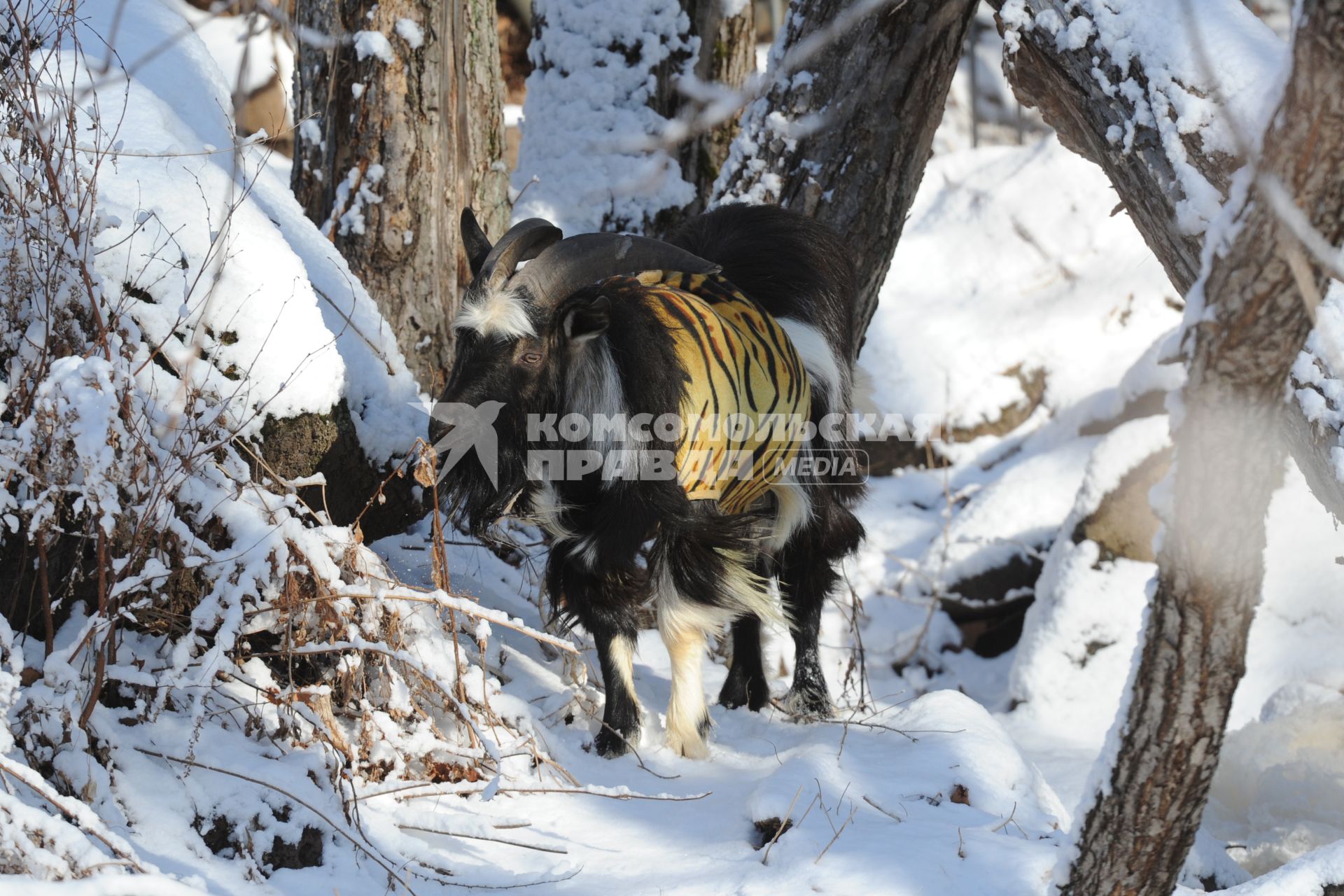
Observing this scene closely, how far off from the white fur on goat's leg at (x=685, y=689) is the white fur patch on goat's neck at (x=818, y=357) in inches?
37.2

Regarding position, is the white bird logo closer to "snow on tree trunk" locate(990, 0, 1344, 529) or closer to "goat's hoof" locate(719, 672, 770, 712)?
"goat's hoof" locate(719, 672, 770, 712)

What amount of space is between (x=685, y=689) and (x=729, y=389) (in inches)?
39.4

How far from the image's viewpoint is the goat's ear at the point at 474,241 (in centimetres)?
357

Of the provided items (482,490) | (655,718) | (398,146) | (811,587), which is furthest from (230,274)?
(811,587)

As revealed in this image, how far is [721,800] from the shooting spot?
3359mm

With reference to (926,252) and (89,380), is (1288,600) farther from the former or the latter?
(89,380)

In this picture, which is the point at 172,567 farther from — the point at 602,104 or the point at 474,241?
the point at 602,104

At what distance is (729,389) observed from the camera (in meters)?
3.48

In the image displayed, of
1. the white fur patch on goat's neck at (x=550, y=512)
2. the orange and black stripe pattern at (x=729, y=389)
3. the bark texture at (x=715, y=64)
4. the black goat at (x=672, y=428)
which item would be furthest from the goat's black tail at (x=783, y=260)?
the bark texture at (x=715, y=64)

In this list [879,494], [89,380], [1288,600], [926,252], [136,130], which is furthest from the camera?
[926,252]

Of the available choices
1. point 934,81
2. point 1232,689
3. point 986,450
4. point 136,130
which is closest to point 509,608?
point 136,130

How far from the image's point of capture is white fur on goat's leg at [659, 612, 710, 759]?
3.73 m

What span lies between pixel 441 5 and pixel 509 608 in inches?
95.1

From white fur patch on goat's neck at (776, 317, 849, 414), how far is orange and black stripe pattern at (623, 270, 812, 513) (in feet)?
0.30
